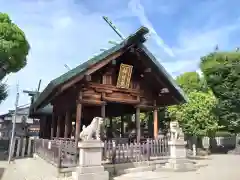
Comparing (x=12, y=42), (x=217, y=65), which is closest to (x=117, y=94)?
(x=12, y=42)

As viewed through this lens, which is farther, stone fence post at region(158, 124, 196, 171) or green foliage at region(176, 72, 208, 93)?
green foliage at region(176, 72, 208, 93)

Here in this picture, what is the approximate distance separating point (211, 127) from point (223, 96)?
538 centimetres

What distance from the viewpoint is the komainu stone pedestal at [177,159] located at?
1036 cm

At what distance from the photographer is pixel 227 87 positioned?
24.1m

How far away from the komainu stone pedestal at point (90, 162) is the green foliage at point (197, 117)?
12.9 meters

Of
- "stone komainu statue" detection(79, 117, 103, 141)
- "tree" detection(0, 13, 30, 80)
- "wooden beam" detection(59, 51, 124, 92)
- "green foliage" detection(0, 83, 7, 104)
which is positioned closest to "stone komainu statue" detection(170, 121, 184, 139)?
"stone komainu statue" detection(79, 117, 103, 141)

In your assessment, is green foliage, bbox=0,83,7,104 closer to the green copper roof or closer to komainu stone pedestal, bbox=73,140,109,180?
the green copper roof

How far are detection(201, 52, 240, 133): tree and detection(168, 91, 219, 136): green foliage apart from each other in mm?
2909

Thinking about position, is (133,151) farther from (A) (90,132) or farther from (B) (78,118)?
(A) (90,132)

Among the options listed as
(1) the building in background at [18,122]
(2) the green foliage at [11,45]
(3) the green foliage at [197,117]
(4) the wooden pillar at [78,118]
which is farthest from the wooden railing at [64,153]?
(3) the green foliage at [197,117]

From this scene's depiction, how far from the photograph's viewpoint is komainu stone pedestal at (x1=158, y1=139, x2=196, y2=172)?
1036 centimetres

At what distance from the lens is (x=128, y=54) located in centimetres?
1242

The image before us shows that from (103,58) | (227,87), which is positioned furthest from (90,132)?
(227,87)

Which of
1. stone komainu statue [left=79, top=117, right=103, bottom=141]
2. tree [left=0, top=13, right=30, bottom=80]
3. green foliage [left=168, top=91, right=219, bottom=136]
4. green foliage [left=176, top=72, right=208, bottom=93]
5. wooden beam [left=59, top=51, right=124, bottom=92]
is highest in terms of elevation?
green foliage [left=176, top=72, right=208, bottom=93]
